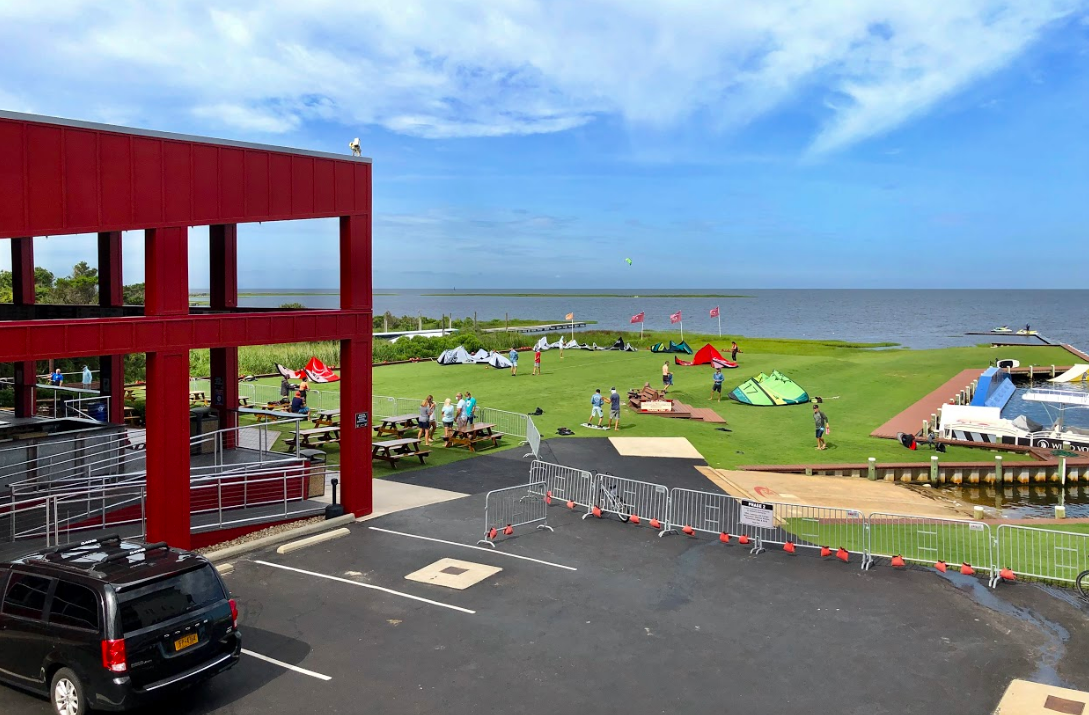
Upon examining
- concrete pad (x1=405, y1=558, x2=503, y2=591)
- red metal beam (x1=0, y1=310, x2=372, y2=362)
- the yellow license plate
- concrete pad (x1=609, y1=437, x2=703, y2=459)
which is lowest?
concrete pad (x1=405, y1=558, x2=503, y2=591)

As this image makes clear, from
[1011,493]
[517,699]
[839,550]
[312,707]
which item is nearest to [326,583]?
[312,707]

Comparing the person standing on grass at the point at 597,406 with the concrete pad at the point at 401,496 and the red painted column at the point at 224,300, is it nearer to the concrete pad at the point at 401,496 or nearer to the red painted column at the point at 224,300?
the concrete pad at the point at 401,496

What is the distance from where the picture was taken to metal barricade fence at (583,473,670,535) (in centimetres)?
1672

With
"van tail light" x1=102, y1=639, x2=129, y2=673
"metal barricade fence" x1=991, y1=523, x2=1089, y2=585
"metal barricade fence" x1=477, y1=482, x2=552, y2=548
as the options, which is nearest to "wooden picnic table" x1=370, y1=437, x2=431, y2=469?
"metal barricade fence" x1=477, y1=482, x2=552, y2=548

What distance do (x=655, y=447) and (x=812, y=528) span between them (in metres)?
8.46

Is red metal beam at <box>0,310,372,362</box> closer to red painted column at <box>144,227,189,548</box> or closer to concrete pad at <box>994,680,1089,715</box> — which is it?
red painted column at <box>144,227,189,548</box>

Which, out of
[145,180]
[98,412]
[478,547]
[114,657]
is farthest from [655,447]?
[114,657]

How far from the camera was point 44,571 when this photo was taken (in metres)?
8.87

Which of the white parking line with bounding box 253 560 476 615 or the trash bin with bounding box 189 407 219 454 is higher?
the trash bin with bounding box 189 407 219 454

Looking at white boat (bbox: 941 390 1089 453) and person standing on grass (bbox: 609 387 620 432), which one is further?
white boat (bbox: 941 390 1089 453)

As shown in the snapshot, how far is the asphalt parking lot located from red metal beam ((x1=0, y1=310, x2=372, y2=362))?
4016 mm

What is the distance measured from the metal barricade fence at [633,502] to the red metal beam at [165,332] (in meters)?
6.17

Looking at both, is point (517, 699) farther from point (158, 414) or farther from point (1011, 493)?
point (1011, 493)

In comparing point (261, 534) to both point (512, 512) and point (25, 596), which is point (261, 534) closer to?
point (512, 512)
